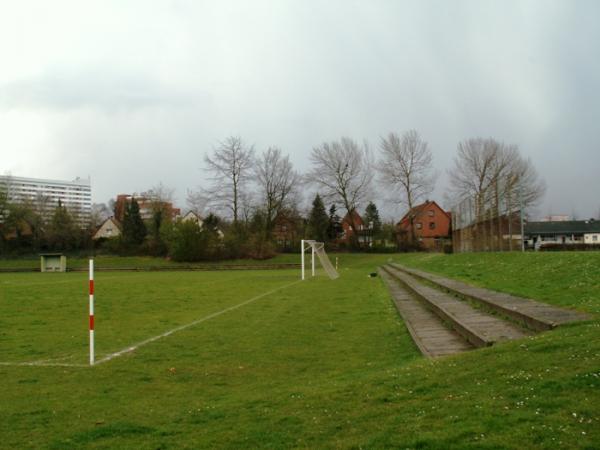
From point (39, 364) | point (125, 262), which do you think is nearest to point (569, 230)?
point (125, 262)

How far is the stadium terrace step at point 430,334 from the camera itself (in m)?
8.08

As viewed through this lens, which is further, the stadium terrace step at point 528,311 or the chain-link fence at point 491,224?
the chain-link fence at point 491,224

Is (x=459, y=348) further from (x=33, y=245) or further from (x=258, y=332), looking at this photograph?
(x=33, y=245)

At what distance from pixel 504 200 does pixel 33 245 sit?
238 feet

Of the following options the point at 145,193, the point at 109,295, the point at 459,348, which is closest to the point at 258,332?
the point at 459,348

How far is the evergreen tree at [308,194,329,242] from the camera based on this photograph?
3063 inches

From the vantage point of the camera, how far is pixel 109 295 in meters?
23.8

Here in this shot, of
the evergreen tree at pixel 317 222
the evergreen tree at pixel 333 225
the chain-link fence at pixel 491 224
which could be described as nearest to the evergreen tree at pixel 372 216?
the evergreen tree at pixel 333 225

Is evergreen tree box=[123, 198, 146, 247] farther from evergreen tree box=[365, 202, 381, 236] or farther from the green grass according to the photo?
evergreen tree box=[365, 202, 381, 236]

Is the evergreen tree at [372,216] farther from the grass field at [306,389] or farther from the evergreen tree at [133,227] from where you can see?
the grass field at [306,389]

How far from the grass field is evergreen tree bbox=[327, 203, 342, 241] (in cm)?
6983

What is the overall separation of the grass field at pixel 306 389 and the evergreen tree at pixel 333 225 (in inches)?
2749

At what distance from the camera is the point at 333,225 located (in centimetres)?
8569

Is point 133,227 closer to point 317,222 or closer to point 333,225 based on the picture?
point 317,222
